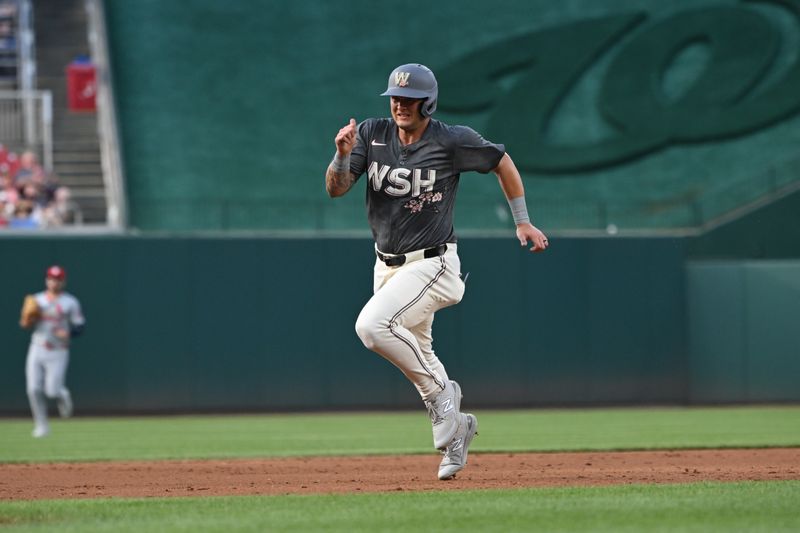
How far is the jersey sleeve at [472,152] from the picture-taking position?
8.01 metres

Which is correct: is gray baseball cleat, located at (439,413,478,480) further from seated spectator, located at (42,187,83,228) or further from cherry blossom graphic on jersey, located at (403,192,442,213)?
seated spectator, located at (42,187,83,228)

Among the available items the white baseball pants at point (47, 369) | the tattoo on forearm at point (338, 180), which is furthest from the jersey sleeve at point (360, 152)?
the white baseball pants at point (47, 369)

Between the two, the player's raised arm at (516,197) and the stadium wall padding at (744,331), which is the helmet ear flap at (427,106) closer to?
the player's raised arm at (516,197)

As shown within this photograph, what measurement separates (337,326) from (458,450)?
483 inches

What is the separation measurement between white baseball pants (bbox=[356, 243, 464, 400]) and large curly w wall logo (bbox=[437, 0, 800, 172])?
18.6 metres

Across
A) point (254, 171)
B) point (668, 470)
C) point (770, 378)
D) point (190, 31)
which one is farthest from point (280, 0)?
point (668, 470)

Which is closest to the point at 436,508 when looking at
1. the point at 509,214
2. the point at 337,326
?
the point at 337,326

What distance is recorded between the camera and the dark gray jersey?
26.0 feet

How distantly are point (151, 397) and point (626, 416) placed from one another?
22.8 ft

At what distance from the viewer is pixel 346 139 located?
756cm

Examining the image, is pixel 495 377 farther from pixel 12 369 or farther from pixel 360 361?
pixel 12 369

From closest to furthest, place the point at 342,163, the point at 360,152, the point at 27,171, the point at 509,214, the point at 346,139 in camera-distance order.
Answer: the point at 346,139 → the point at 342,163 → the point at 360,152 → the point at 27,171 → the point at 509,214

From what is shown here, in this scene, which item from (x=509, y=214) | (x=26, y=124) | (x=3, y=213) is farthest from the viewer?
(x=26, y=124)

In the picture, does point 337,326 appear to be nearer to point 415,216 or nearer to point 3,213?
point 3,213
